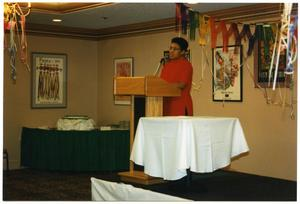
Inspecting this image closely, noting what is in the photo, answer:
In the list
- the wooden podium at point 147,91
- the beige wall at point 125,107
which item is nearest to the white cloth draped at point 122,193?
the wooden podium at point 147,91

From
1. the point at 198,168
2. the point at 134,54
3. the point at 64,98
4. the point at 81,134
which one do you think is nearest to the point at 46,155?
the point at 81,134

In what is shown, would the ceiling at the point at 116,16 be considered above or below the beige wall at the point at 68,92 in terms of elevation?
above

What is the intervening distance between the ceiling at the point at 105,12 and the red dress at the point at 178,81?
99 centimetres

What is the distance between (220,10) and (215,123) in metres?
2.33

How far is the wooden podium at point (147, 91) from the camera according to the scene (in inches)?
187

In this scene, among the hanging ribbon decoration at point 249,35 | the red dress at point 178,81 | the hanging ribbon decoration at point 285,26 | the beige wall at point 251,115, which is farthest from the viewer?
the beige wall at point 251,115

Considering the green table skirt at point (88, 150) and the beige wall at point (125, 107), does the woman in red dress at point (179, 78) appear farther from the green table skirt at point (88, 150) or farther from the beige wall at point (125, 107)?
the green table skirt at point (88, 150)

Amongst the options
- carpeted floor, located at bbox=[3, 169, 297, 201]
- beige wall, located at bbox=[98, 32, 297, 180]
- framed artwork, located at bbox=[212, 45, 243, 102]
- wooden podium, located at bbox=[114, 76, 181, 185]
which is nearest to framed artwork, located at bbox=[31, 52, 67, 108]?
beige wall, located at bbox=[98, 32, 297, 180]

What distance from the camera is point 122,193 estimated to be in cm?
269

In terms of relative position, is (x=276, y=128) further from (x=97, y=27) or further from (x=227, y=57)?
(x=97, y=27)

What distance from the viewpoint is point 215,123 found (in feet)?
14.8

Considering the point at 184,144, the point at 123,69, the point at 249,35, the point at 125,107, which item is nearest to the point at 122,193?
the point at 184,144

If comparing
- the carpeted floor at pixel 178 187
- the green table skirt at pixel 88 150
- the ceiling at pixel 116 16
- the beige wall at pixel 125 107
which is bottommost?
the carpeted floor at pixel 178 187

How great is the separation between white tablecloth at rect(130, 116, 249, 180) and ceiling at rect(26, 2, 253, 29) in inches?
69.1
